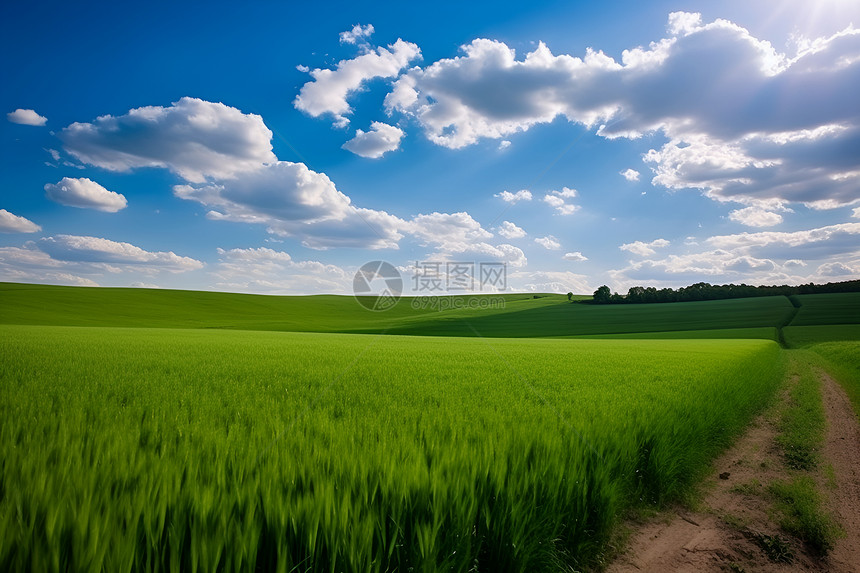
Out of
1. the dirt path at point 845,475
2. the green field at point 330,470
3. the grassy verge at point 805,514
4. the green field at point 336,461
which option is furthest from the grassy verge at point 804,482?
the green field at point 330,470

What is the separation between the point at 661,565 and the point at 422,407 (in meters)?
3.75

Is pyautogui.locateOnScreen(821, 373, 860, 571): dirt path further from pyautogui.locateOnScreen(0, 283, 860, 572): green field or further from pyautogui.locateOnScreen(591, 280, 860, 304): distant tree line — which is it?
pyautogui.locateOnScreen(591, 280, 860, 304): distant tree line

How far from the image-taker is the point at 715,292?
309 feet

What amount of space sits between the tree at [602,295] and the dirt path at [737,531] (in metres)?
103

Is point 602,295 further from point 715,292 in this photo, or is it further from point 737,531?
point 737,531

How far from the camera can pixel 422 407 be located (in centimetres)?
660

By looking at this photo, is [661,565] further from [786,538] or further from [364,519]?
[364,519]

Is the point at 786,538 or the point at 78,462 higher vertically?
the point at 78,462

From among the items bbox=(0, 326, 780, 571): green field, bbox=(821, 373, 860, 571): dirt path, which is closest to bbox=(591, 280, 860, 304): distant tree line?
bbox=(821, 373, 860, 571): dirt path

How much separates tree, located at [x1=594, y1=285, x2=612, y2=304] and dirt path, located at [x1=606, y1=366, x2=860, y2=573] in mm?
103332

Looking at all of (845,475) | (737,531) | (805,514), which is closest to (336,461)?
(737,531)

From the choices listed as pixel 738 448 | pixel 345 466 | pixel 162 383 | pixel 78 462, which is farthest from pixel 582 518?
pixel 162 383

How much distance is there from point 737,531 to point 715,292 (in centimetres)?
11140

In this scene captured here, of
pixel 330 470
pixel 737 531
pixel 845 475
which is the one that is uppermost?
pixel 330 470
